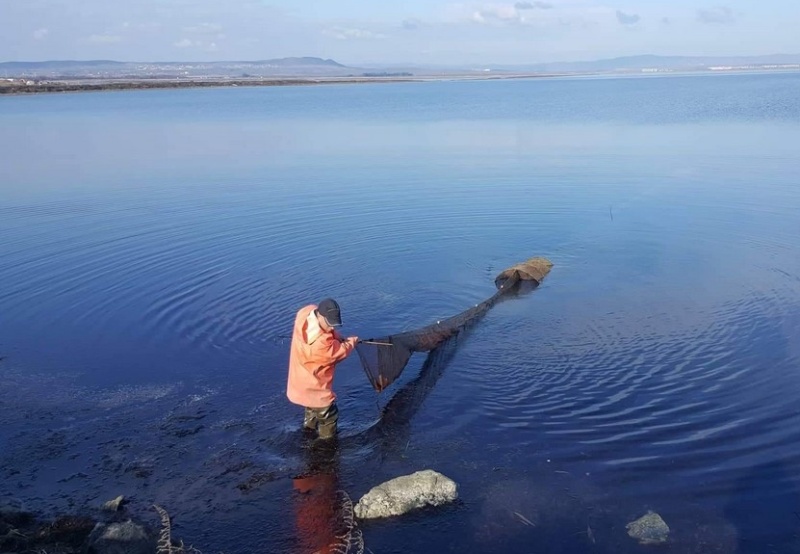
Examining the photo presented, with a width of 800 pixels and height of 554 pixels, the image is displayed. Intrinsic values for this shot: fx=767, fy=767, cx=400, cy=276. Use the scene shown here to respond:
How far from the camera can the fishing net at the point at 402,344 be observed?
11.1 meters

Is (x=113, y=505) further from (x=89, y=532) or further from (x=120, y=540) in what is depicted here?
(x=120, y=540)

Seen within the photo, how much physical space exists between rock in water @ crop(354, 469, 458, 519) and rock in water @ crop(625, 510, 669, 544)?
1.96 metres

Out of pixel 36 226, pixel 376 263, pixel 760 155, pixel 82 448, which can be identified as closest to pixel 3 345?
pixel 82 448

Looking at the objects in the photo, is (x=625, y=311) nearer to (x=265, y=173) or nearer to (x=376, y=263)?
(x=376, y=263)

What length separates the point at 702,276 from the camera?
1662cm

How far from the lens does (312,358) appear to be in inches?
379

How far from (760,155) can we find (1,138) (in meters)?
40.2

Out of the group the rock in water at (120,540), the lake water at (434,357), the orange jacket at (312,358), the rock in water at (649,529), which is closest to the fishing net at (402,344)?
the lake water at (434,357)

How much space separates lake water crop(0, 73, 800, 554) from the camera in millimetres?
8781

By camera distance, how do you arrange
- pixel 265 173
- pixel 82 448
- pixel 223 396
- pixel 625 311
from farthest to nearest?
pixel 265 173 < pixel 625 311 < pixel 223 396 < pixel 82 448

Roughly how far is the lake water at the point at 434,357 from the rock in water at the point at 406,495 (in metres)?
0.15

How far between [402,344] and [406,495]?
135 inches

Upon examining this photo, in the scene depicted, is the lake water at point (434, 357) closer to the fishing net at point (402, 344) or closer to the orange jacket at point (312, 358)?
the fishing net at point (402, 344)

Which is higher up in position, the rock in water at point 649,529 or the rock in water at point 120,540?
the rock in water at point 120,540
